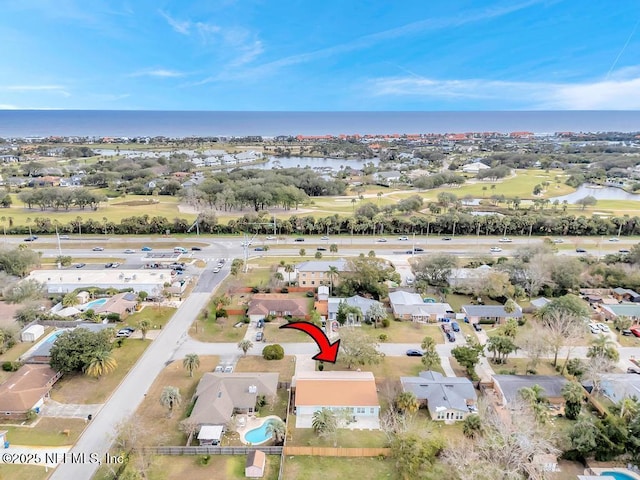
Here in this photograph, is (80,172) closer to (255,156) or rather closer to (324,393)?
(255,156)

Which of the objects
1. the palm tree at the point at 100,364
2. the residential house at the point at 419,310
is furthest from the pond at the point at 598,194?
the palm tree at the point at 100,364

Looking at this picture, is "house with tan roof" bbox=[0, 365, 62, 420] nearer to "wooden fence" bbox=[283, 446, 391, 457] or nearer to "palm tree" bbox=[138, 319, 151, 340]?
"palm tree" bbox=[138, 319, 151, 340]

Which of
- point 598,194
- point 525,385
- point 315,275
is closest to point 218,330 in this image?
point 315,275

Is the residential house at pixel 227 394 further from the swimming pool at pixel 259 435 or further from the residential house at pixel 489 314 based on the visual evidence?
the residential house at pixel 489 314

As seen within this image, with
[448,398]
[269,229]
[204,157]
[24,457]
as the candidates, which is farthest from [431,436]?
[204,157]

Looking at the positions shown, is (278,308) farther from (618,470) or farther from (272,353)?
(618,470)

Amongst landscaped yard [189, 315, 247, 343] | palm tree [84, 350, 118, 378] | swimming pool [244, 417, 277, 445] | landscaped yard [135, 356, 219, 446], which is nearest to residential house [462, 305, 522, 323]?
landscaped yard [189, 315, 247, 343]
